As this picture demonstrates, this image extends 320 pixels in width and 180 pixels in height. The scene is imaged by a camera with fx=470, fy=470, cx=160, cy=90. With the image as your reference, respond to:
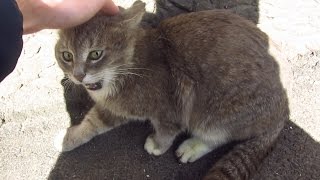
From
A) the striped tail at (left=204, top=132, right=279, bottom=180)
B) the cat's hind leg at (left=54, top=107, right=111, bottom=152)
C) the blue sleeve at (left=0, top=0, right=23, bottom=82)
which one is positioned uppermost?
the blue sleeve at (left=0, top=0, right=23, bottom=82)

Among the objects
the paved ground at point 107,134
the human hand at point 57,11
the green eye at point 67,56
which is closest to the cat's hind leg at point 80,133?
the paved ground at point 107,134

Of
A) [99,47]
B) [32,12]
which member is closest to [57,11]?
[32,12]

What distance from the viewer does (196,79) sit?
7.87 ft

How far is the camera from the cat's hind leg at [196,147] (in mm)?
2594

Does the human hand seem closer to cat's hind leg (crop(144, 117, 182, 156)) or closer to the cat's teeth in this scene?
the cat's teeth

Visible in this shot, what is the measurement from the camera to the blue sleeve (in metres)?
1.62

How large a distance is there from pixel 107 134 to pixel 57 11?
94 centimetres

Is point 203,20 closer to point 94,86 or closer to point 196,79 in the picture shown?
point 196,79

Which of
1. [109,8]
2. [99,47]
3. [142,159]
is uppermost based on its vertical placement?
[109,8]

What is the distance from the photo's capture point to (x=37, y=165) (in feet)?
8.45

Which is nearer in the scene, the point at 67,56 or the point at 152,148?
the point at 67,56

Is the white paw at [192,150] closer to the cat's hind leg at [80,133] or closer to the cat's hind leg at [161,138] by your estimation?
the cat's hind leg at [161,138]

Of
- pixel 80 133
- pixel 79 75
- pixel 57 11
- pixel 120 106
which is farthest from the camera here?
pixel 80 133

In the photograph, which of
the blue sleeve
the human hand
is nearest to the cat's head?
the human hand
